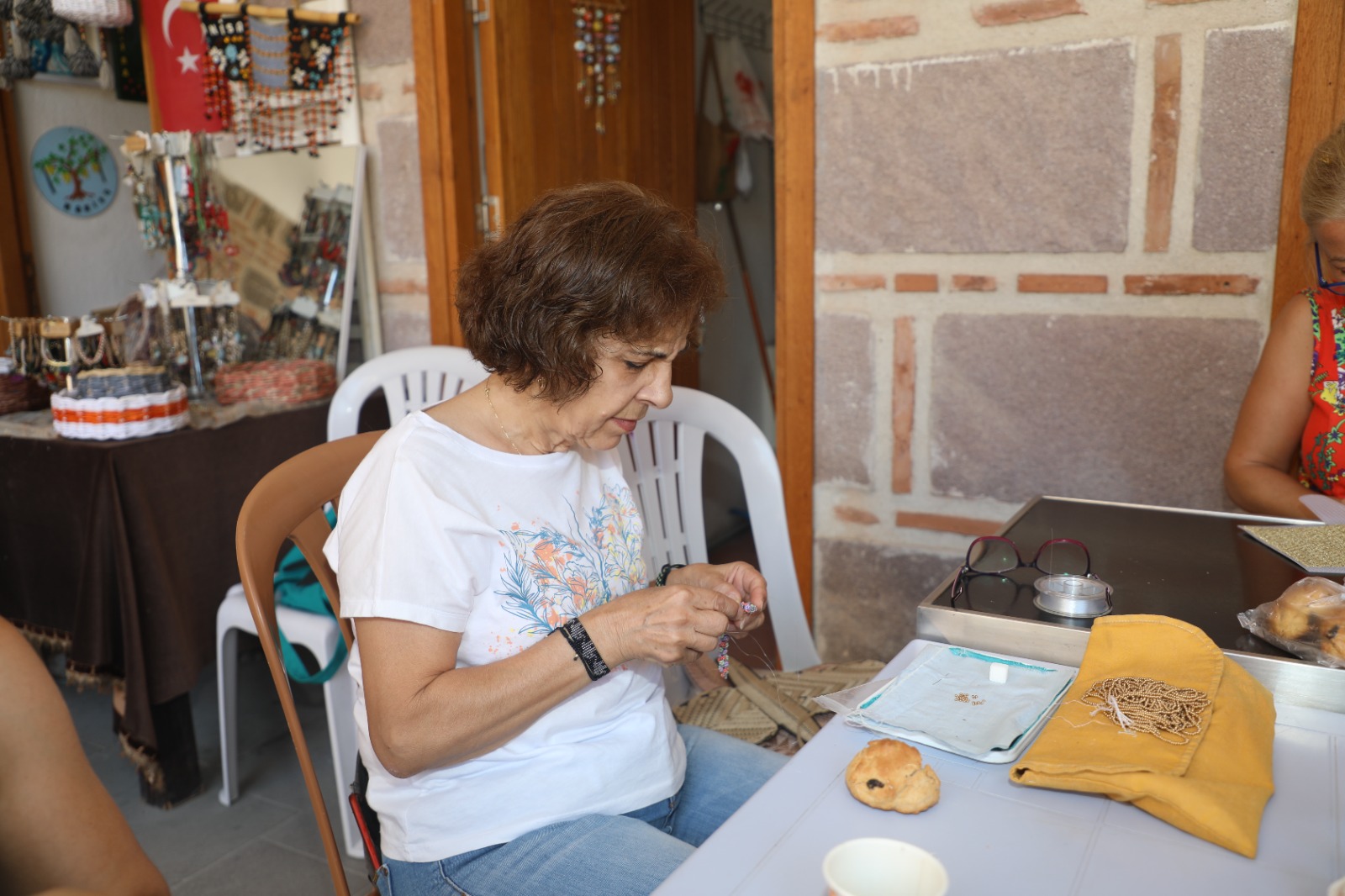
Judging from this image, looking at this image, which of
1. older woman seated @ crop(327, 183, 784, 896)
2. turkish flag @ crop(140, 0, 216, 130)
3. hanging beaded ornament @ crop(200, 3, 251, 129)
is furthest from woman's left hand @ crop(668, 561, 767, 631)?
turkish flag @ crop(140, 0, 216, 130)

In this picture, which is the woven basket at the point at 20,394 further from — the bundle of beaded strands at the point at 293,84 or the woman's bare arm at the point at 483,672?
the woman's bare arm at the point at 483,672

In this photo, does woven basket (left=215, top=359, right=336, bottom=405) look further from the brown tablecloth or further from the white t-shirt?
the white t-shirt

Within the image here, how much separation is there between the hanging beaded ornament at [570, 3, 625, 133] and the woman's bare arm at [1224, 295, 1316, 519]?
2072 millimetres

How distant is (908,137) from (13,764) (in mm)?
1900

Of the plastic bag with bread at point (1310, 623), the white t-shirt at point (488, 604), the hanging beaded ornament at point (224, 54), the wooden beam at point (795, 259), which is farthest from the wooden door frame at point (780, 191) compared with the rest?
the plastic bag with bread at point (1310, 623)

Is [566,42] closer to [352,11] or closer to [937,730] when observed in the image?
[352,11]

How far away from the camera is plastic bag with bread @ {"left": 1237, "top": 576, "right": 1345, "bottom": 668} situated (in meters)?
1.00

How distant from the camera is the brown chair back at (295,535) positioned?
1.26 metres

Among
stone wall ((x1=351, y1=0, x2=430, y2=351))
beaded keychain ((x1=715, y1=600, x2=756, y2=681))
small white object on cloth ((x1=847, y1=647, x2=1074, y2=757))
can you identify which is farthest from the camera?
stone wall ((x1=351, y1=0, x2=430, y2=351))

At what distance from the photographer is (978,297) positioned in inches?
82.8

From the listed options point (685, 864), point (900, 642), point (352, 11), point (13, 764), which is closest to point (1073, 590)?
point (685, 864)

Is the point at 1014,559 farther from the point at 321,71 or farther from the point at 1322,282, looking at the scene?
the point at 321,71

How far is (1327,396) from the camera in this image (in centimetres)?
166

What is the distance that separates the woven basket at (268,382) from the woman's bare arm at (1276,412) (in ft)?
7.39
